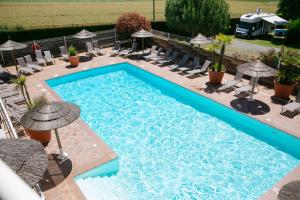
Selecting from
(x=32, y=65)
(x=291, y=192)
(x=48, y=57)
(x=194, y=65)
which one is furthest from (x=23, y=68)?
(x=291, y=192)

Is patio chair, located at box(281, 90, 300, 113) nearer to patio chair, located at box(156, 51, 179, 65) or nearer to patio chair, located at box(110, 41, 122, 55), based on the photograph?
patio chair, located at box(156, 51, 179, 65)

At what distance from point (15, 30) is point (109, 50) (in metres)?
8.01

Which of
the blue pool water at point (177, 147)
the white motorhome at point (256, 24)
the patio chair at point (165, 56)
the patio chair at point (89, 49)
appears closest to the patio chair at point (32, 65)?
the blue pool water at point (177, 147)

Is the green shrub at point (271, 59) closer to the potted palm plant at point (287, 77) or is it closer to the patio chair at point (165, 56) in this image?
the potted palm plant at point (287, 77)

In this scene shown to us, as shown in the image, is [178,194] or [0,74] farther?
[0,74]

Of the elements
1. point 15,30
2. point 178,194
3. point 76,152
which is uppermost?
point 15,30

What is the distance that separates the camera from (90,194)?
895cm

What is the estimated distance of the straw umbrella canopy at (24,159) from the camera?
15.9 feet

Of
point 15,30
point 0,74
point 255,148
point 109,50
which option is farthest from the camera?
point 109,50

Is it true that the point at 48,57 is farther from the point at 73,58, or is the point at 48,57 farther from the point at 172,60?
the point at 172,60

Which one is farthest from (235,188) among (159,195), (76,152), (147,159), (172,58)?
(172,58)

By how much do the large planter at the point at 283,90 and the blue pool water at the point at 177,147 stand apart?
289 cm

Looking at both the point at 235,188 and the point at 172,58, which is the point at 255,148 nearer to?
the point at 235,188

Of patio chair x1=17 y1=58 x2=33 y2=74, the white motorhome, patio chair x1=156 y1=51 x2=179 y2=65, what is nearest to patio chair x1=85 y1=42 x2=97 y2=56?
patio chair x1=17 y1=58 x2=33 y2=74
